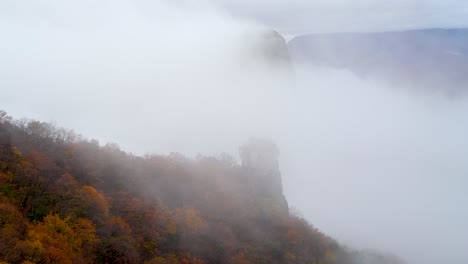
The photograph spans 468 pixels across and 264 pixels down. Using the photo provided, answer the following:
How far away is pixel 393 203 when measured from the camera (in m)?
131

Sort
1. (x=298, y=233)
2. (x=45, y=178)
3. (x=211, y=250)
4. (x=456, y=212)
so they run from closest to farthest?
1. (x=45, y=178)
2. (x=211, y=250)
3. (x=298, y=233)
4. (x=456, y=212)

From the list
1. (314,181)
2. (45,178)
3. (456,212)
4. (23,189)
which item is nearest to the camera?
(23,189)

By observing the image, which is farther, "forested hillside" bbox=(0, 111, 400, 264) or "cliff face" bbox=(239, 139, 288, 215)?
"cliff face" bbox=(239, 139, 288, 215)

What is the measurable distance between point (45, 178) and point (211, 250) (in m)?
13.7

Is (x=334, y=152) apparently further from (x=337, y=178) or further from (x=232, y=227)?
(x=232, y=227)

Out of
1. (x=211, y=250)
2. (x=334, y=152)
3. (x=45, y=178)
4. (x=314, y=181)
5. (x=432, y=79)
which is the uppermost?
(x=432, y=79)

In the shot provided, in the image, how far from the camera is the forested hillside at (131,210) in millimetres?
25375

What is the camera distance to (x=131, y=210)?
33719 mm

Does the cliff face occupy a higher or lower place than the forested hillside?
higher

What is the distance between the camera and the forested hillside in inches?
999

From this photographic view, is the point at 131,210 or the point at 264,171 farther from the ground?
the point at 264,171

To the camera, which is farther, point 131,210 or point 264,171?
point 264,171

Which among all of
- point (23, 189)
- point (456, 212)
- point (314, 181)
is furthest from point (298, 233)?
point (456, 212)

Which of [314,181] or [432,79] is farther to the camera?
[432,79]
